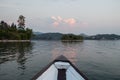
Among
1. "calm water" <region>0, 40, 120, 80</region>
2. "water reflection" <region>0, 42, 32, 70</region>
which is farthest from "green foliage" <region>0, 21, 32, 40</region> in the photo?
"calm water" <region>0, 40, 120, 80</region>

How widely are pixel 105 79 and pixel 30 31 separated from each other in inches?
4594

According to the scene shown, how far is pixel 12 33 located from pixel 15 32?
16.8 feet

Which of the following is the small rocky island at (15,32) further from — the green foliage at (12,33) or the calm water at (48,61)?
the calm water at (48,61)

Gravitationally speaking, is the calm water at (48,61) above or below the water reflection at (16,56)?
below

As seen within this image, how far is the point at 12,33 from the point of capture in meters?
111

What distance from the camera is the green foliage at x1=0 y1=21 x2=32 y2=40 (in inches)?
4291

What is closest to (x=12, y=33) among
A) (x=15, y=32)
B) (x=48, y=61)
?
(x=15, y=32)

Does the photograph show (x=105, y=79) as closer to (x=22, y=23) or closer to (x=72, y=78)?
(x=72, y=78)

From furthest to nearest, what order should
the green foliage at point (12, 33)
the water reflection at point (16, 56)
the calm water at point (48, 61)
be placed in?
the green foliage at point (12, 33), the water reflection at point (16, 56), the calm water at point (48, 61)

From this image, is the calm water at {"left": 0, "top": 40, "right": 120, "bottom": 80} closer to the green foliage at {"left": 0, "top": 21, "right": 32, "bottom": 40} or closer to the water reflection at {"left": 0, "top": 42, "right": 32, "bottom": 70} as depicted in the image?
the water reflection at {"left": 0, "top": 42, "right": 32, "bottom": 70}

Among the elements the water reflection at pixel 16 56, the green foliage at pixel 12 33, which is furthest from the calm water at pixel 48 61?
the green foliage at pixel 12 33

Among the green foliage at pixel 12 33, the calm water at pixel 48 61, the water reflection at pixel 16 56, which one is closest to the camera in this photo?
the calm water at pixel 48 61

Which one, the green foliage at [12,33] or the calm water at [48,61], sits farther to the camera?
the green foliage at [12,33]

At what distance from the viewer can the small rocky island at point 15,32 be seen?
109 metres
